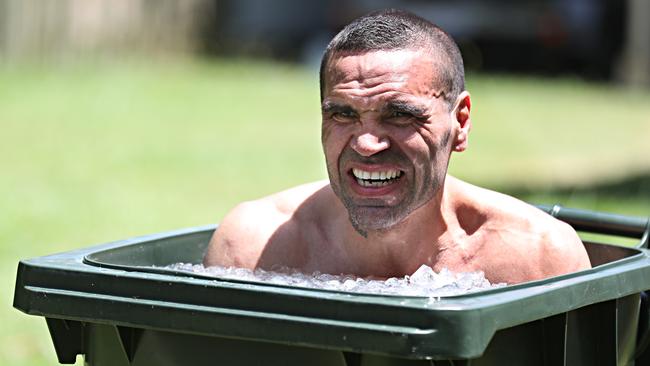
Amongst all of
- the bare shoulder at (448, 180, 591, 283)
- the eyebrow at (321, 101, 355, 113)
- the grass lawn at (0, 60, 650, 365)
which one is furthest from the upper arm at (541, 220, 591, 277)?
the grass lawn at (0, 60, 650, 365)

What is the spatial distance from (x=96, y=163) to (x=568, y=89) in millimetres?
6950

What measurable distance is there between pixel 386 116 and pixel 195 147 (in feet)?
25.0

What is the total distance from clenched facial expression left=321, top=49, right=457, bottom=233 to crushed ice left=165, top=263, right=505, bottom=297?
0.54 ft

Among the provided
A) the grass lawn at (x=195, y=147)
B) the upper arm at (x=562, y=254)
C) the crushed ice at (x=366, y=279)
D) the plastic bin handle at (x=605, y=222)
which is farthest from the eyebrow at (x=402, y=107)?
the grass lawn at (x=195, y=147)

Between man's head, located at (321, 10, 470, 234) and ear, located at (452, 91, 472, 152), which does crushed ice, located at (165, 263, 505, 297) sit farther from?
ear, located at (452, 91, 472, 152)

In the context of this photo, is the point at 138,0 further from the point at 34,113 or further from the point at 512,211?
the point at 512,211

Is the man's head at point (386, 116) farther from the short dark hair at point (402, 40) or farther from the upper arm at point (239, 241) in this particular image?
the upper arm at point (239, 241)

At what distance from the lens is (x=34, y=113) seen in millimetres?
11938

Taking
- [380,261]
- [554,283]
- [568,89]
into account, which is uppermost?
[554,283]

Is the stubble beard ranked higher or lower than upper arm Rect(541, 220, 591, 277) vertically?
higher

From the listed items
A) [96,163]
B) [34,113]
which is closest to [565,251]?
[96,163]

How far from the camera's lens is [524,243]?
3.57 m

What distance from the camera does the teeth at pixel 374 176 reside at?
3295 millimetres

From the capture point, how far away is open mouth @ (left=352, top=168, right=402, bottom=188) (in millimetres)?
3295
